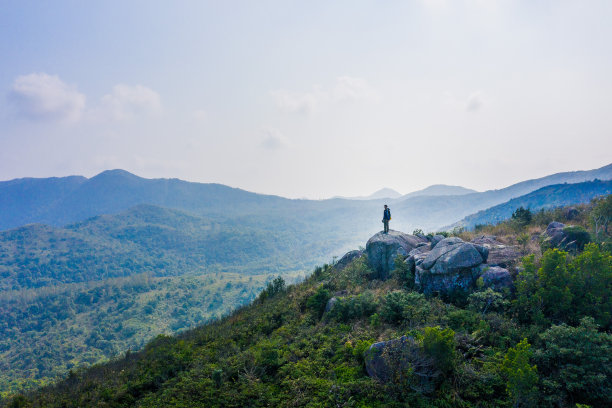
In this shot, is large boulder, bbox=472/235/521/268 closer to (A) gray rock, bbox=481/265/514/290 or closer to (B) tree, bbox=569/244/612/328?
(A) gray rock, bbox=481/265/514/290

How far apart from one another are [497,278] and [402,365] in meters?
6.92

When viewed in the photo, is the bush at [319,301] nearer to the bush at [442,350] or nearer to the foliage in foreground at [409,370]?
the foliage in foreground at [409,370]

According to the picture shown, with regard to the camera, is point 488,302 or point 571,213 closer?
point 488,302

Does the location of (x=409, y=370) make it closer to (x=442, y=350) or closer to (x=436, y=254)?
(x=442, y=350)

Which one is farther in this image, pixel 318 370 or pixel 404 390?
pixel 318 370

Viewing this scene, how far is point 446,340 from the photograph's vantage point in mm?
7500

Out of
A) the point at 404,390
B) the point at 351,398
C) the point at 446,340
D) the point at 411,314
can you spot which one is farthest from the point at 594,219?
the point at 351,398

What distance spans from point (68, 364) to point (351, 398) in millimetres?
129121

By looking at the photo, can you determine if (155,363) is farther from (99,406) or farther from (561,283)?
(561,283)

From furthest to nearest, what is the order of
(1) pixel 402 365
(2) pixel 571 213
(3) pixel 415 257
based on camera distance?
(2) pixel 571 213 < (3) pixel 415 257 < (1) pixel 402 365

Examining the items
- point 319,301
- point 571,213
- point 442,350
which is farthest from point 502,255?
point 571,213

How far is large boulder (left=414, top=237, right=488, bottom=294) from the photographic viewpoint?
12750 mm

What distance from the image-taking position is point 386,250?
18.7m

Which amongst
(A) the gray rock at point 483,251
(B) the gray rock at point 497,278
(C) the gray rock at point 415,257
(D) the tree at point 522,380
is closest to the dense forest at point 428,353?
(D) the tree at point 522,380
